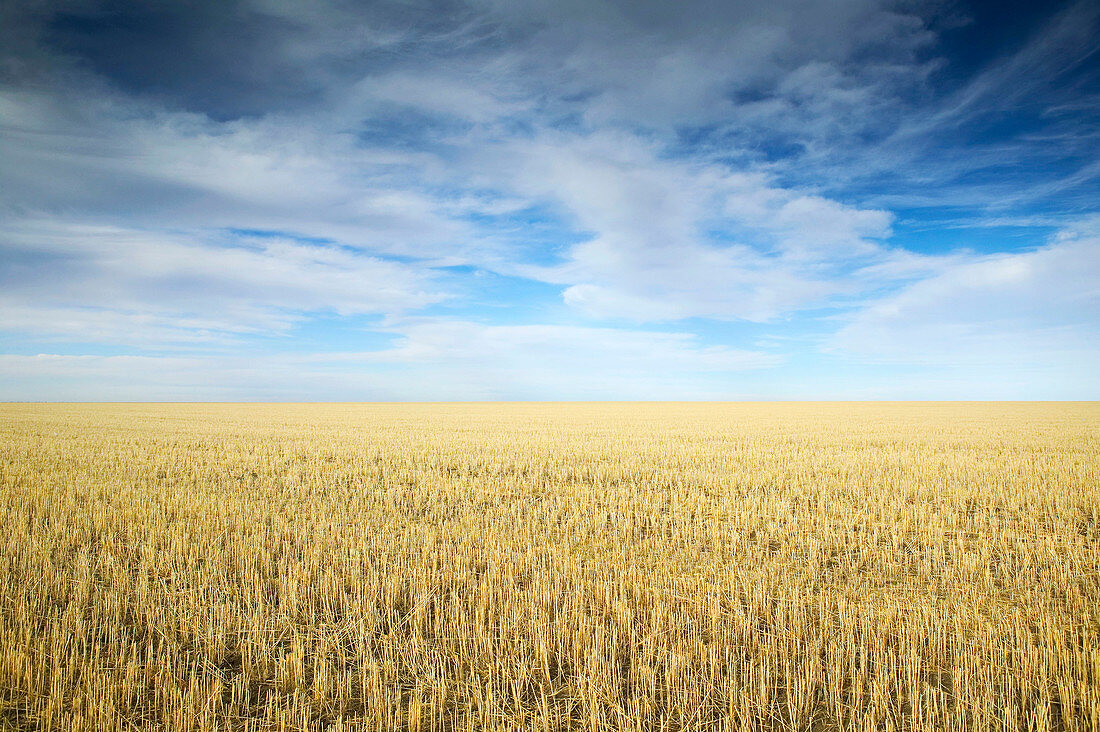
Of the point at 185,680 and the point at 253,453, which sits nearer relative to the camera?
the point at 185,680

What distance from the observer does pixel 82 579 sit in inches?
238

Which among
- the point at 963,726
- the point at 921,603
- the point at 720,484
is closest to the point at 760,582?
the point at 921,603

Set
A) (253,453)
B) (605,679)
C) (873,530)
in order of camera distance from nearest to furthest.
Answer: (605,679) → (873,530) → (253,453)

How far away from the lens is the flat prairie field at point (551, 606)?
3.73 metres

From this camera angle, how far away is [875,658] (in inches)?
170

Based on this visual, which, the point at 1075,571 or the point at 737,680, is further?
the point at 1075,571

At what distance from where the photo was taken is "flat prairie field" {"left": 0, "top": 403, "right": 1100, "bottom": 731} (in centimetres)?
373

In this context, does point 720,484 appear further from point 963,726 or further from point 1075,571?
point 963,726

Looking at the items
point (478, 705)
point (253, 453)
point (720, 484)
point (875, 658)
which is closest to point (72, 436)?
point (253, 453)

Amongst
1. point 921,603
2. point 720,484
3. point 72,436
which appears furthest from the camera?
point 72,436

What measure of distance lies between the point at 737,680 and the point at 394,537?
5.24 metres

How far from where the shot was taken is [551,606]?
17.8 ft

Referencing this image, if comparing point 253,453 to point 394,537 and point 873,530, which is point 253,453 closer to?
point 394,537

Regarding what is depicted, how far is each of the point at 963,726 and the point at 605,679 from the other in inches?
84.1
